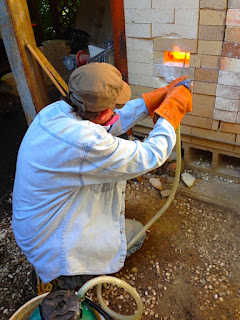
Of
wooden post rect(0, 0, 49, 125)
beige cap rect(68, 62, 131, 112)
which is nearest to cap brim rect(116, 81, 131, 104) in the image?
beige cap rect(68, 62, 131, 112)

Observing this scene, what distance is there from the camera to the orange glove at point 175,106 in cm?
192

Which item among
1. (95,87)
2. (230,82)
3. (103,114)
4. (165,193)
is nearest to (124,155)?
(103,114)

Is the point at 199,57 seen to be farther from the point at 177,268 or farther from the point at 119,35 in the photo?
the point at 177,268

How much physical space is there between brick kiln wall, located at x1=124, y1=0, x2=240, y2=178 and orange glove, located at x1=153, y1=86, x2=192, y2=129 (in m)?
1.13

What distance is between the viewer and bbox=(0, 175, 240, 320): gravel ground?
2457mm

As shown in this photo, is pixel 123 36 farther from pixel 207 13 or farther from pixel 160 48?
pixel 207 13

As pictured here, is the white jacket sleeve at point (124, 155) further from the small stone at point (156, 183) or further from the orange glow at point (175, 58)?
the small stone at point (156, 183)

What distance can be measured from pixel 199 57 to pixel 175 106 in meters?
1.34

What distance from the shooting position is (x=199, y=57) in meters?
3.01

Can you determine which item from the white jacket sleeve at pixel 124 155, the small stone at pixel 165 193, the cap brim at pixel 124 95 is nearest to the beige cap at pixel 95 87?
the cap brim at pixel 124 95

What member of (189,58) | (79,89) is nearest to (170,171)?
(189,58)

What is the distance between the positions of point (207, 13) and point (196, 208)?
6.56 feet

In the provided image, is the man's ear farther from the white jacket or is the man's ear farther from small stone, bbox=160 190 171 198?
small stone, bbox=160 190 171 198

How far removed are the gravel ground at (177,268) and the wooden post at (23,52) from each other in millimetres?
1597
